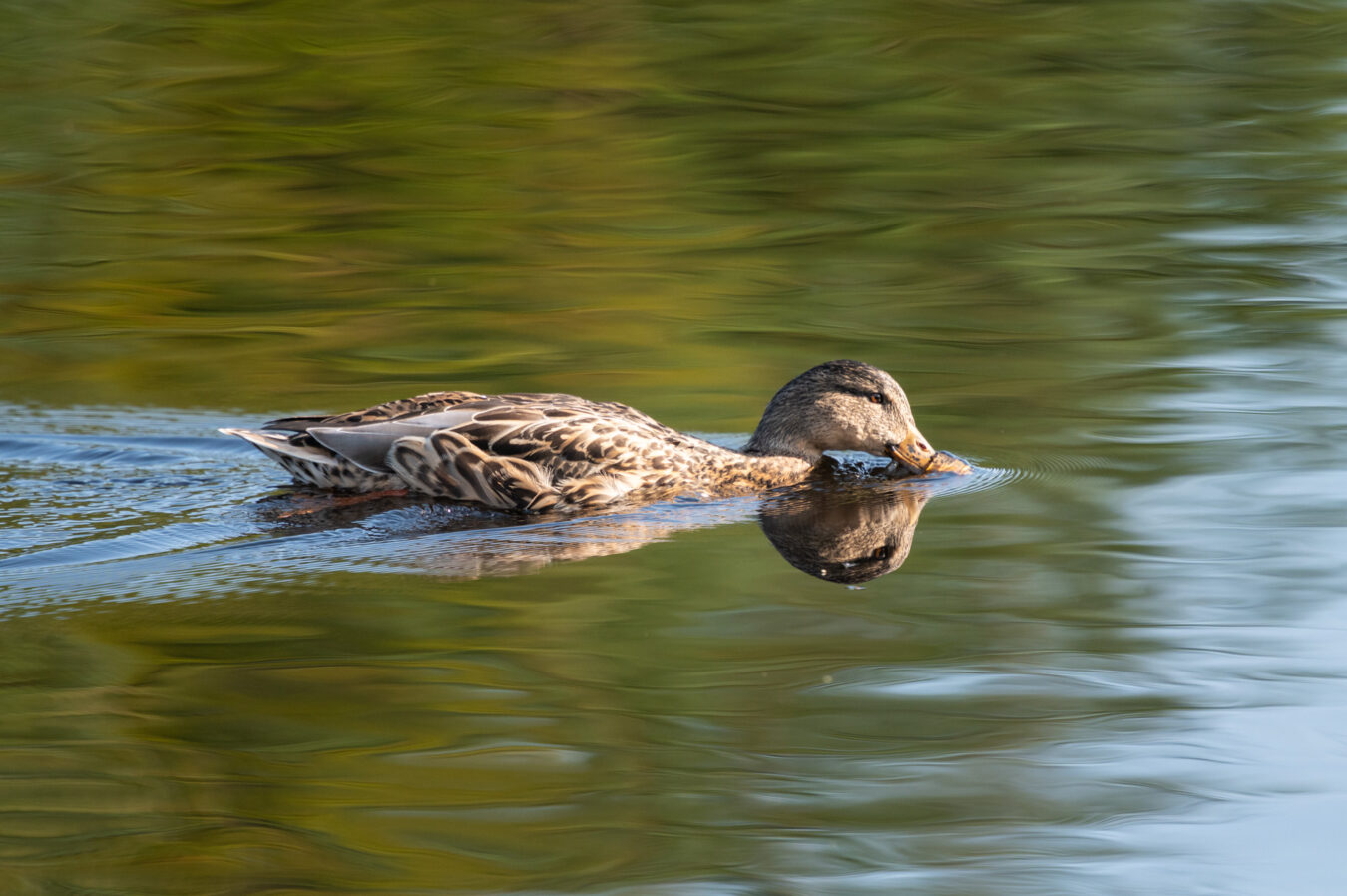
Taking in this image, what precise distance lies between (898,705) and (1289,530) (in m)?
2.44

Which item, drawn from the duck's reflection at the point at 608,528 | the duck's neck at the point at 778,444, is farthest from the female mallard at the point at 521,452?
the duck's neck at the point at 778,444

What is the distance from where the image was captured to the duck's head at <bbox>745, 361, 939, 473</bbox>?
814 centimetres

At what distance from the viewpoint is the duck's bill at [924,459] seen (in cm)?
793

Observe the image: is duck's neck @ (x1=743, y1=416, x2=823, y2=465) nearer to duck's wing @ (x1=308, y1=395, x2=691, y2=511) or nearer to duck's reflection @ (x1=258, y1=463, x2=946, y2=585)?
duck's reflection @ (x1=258, y1=463, x2=946, y2=585)

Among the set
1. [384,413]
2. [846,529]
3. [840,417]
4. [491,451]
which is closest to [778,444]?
[840,417]

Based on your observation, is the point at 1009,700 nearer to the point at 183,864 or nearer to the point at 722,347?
the point at 183,864

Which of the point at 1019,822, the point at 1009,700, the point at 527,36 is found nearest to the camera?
the point at 1019,822

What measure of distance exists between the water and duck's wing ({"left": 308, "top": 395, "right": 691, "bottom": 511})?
26 centimetres

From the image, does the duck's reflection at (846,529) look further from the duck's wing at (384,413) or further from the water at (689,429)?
the duck's wing at (384,413)

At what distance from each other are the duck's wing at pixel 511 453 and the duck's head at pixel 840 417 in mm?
810

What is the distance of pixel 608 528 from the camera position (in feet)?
23.9

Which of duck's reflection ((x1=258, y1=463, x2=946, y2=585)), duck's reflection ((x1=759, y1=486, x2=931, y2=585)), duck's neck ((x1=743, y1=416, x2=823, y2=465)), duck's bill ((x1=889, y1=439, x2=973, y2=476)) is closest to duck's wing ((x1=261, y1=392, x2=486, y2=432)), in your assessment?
duck's reflection ((x1=258, y1=463, x2=946, y2=585))

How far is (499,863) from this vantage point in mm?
4215

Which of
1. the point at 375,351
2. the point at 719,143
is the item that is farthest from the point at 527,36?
the point at 375,351
